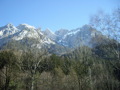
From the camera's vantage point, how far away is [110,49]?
1462cm

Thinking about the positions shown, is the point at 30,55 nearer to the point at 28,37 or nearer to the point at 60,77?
the point at 28,37

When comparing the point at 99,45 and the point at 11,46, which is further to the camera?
the point at 11,46

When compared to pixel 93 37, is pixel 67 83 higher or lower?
lower

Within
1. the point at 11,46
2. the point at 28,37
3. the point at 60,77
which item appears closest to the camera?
the point at 28,37

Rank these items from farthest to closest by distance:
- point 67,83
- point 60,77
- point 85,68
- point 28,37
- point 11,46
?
point 60,77 → point 67,83 → point 85,68 → point 11,46 → point 28,37

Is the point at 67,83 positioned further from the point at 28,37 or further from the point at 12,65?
the point at 28,37

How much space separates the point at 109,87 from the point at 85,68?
9.90 m

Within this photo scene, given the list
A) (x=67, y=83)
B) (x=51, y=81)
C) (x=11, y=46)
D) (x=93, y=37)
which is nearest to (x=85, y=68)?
(x=67, y=83)

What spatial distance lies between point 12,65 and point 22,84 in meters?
4.29

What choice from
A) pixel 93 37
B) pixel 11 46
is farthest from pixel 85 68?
pixel 11 46

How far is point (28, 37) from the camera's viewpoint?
1739cm

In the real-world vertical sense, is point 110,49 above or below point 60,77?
above

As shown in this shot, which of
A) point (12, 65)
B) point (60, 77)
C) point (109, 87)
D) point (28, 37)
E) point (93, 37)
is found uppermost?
point (28, 37)

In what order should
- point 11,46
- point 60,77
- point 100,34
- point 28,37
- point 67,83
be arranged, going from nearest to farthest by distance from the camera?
point 100,34 < point 28,37 < point 11,46 < point 67,83 < point 60,77
